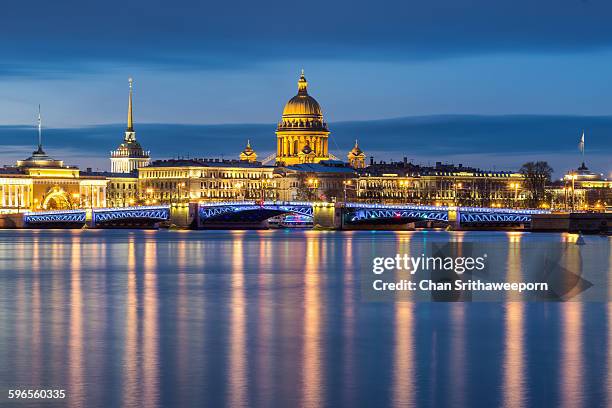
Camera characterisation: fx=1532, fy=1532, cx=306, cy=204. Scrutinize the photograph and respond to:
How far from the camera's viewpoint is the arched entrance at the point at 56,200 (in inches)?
6808

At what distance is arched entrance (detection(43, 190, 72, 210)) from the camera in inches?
6808

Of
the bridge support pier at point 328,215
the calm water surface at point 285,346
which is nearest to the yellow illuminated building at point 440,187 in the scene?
the bridge support pier at point 328,215

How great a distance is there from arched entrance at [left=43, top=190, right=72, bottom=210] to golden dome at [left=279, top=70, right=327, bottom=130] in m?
31.3

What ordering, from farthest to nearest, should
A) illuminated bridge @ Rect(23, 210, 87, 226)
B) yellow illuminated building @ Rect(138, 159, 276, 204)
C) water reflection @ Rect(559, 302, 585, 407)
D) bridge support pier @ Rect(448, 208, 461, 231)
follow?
yellow illuminated building @ Rect(138, 159, 276, 204)
illuminated bridge @ Rect(23, 210, 87, 226)
bridge support pier @ Rect(448, 208, 461, 231)
water reflection @ Rect(559, 302, 585, 407)

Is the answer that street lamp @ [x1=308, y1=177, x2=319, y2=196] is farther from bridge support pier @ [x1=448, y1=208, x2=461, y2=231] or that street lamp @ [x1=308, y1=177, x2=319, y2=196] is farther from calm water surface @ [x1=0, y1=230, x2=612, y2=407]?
calm water surface @ [x1=0, y1=230, x2=612, y2=407]

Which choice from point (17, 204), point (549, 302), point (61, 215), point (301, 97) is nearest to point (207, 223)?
point (61, 215)

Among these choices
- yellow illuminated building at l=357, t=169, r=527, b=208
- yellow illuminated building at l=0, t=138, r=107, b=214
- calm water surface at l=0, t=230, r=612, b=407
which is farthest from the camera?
yellow illuminated building at l=357, t=169, r=527, b=208

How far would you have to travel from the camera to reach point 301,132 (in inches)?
7520

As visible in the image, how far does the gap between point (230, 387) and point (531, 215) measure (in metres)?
81.3

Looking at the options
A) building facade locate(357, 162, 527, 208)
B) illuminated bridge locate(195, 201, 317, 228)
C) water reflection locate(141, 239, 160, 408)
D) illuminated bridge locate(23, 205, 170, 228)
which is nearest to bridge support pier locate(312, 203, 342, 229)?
illuminated bridge locate(195, 201, 317, 228)

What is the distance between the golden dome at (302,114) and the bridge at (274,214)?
64.9 m

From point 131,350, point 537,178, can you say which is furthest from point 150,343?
point 537,178

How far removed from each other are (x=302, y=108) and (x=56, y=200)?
111 feet

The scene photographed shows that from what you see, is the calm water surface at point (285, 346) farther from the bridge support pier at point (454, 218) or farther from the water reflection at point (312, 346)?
the bridge support pier at point (454, 218)
